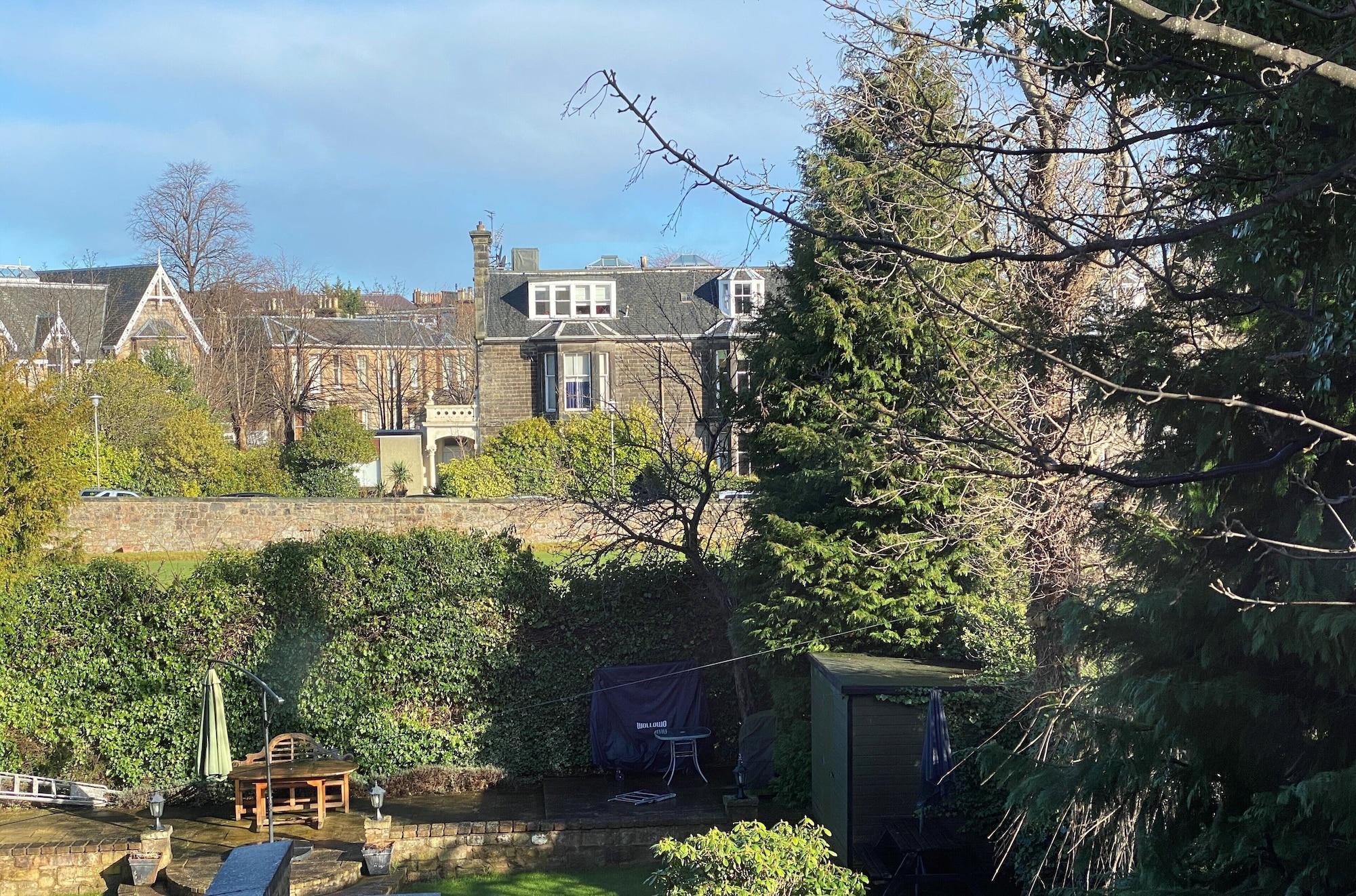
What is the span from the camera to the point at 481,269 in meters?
43.2

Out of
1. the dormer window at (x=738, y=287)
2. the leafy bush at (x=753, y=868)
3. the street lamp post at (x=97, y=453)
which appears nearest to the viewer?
the leafy bush at (x=753, y=868)

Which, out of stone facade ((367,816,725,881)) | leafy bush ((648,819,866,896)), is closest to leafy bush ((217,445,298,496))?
stone facade ((367,816,725,881))

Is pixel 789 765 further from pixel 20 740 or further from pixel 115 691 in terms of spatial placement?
pixel 20 740

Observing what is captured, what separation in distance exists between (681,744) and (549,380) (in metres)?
28.3

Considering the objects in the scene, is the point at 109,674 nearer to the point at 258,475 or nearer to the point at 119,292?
the point at 258,475

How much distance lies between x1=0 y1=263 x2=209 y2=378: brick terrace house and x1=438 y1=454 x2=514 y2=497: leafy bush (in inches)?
738

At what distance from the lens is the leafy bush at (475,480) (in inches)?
1495

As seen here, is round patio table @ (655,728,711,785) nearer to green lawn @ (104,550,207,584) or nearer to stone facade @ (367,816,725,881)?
stone facade @ (367,816,725,881)

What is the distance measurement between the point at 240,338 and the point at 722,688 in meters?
46.4

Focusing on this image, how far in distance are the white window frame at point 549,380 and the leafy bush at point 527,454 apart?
10.1ft

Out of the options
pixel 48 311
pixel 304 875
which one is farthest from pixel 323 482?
pixel 304 875

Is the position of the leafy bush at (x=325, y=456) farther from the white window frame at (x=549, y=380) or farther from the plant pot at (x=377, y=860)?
the plant pot at (x=377, y=860)

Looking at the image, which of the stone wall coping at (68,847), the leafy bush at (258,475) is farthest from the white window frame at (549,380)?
the stone wall coping at (68,847)

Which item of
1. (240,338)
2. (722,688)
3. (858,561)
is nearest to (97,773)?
(722,688)
